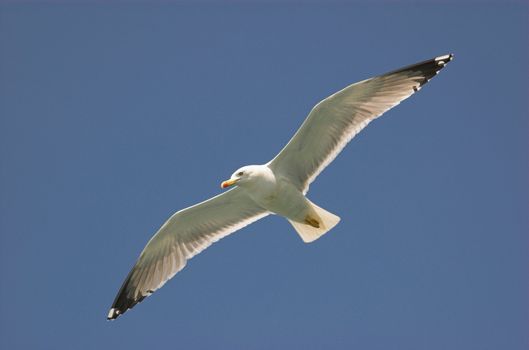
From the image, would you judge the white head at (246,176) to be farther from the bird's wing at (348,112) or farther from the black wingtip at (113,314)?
the black wingtip at (113,314)

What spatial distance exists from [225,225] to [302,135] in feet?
4.43

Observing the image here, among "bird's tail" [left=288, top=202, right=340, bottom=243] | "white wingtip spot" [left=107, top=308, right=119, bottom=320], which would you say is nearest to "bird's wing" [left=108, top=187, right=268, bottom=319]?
"white wingtip spot" [left=107, top=308, right=119, bottom=320]

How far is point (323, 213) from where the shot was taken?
6980mm

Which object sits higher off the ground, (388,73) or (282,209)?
(388,73)

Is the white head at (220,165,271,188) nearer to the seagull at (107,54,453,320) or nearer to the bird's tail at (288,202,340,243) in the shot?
the seagull at (107,54,453,320)

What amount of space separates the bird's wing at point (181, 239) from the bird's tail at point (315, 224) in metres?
0.59

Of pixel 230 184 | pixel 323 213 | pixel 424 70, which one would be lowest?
pixel 323 213

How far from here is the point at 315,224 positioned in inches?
279

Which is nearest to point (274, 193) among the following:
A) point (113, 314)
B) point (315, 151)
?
point (315, 151)

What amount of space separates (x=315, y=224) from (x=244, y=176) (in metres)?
0.81

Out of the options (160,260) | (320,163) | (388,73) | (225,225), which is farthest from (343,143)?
(160,260)

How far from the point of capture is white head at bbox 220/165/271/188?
22.5 feet

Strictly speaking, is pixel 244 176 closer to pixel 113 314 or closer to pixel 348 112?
pixel 348 112

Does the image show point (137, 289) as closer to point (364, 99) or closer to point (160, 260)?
point (160, 260)
